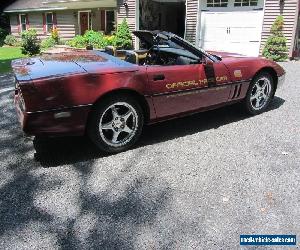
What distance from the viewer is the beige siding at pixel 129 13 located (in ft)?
56.0

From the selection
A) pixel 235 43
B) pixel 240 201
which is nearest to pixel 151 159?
pixel 240 201

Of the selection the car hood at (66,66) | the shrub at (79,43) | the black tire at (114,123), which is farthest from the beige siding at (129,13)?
the black tire at (114,123)

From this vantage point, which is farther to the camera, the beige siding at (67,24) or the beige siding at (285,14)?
the beige siding at (67,24)

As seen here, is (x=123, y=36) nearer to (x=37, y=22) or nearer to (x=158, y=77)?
(x=37, y=22)

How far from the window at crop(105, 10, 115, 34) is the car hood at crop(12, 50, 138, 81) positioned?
18.4 m

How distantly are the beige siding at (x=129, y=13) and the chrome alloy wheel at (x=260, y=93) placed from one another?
1268 centimetres

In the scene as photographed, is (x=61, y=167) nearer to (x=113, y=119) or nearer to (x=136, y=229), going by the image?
(x=113, y=119)

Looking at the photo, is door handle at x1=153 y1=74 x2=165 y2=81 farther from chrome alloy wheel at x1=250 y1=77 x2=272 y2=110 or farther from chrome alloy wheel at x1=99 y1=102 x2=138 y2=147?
chrome alloy wheel at x1=250 y1=77 x2=272 y2=110

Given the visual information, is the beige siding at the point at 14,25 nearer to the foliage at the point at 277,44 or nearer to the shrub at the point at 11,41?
the shrub at the point at 11,41

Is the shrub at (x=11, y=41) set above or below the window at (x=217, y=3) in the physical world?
below

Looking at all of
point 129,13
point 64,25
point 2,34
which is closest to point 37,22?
point 64,25

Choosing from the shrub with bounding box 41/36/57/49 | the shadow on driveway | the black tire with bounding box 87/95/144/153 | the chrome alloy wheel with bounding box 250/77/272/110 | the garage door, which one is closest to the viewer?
the black tire with bounding box 87/95/144/153

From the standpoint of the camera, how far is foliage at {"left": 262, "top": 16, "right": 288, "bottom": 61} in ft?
42.2

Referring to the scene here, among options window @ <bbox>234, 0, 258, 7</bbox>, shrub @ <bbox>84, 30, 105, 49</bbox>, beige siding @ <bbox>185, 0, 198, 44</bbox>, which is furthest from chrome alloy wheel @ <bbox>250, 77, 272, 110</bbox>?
shrub @ <bbox>84, 30, 105, 49</bbox>
